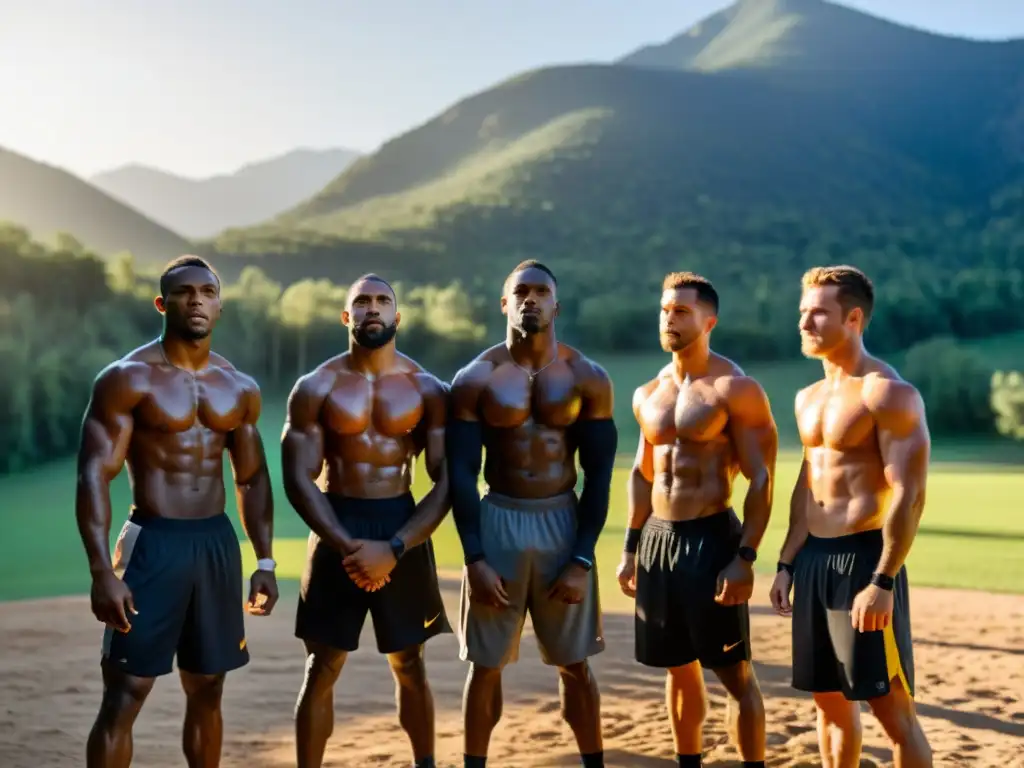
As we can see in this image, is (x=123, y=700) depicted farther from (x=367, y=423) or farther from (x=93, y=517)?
(x=367, y=423)

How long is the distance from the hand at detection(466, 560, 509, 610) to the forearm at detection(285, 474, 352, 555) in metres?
0.55

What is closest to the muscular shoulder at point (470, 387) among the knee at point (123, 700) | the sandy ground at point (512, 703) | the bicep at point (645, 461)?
the bicep at point (645, 461)

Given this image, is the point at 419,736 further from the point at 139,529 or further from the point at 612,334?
the point at 612,334

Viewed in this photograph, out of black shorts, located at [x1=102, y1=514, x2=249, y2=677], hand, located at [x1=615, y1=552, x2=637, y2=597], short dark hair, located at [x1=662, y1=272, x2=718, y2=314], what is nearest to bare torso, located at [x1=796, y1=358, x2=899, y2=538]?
short dark hair, located at [x1=662, y1=272, x2=718, y2=314]

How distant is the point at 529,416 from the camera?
4.38 metres

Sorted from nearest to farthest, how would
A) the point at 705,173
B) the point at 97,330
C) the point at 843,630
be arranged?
the point at 843,630, the point at 97,330, the point at 705,173

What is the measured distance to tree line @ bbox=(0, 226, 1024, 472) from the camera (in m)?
21.5

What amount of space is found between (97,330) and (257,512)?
75.1 ft

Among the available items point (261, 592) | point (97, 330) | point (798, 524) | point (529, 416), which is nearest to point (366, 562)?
point (261, 592)

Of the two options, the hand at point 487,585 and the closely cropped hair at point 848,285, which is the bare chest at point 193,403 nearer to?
the hand at point 487,585

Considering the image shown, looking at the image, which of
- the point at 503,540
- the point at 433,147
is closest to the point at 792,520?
the point at 503,540

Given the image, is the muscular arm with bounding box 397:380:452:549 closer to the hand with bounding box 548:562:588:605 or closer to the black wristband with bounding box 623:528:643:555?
the hand with bounding box 548:562:588:605

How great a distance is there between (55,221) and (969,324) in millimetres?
32117

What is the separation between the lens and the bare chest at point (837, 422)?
389 cm
